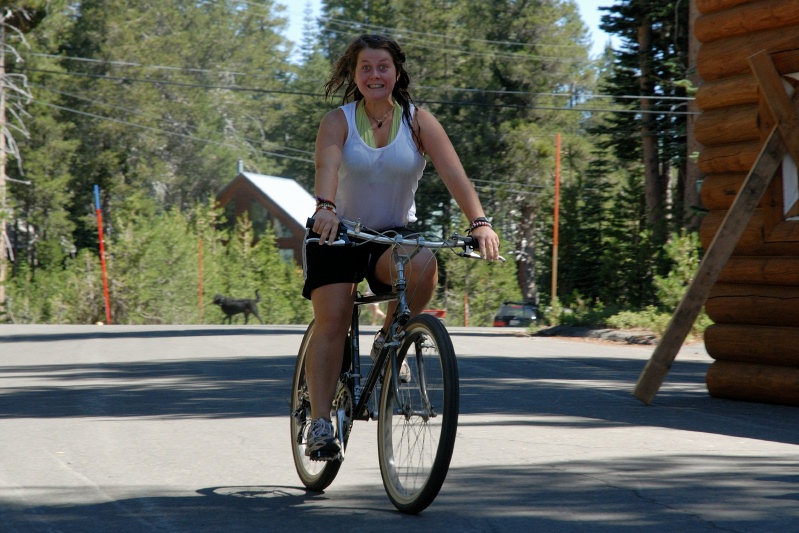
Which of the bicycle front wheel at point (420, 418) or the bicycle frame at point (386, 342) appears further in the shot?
the bicycle frame at point (386, 342)

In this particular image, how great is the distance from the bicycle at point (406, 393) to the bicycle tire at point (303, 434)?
0.11m

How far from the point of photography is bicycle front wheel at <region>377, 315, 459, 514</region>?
192 inches

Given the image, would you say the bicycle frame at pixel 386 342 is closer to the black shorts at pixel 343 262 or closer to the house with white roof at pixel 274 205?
the black shorts at pixel 343 262

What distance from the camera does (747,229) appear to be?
9758mm

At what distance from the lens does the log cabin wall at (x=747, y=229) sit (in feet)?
30.6

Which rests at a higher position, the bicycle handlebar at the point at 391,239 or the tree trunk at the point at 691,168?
the tree trunk at the point at 691,168

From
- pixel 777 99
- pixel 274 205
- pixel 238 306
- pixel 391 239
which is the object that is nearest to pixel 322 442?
pixel 391 239

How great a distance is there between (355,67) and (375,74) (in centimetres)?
15

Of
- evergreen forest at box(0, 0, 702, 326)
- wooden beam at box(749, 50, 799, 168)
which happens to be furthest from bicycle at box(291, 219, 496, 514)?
evergreen forest at box(0, 0, 702, 326)

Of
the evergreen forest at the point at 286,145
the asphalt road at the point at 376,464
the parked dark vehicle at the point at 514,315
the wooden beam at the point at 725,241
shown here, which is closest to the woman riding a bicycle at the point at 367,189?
the asphalt road at the point at 376,464

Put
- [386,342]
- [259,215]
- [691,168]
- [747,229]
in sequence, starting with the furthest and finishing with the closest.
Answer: [259,215]
[691,168]
[747,229]
[386,342]

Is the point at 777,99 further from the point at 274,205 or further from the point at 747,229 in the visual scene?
the point at 274,205

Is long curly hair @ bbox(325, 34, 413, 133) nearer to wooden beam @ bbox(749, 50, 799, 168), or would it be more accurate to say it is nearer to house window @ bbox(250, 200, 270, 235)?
wooden beam @ bbox(749, 50, 799, 168)

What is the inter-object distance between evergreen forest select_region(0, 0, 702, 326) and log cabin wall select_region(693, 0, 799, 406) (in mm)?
4953
